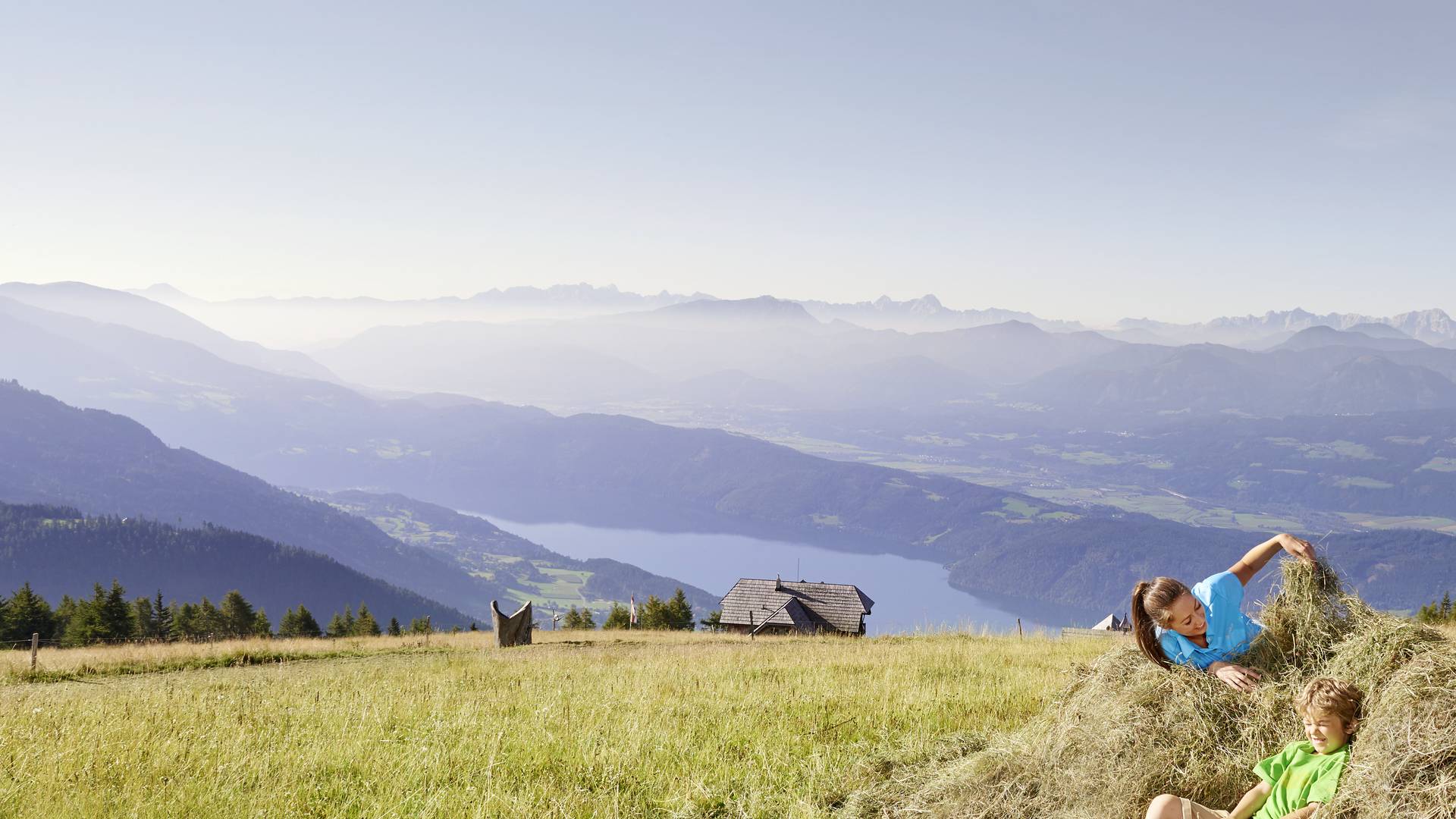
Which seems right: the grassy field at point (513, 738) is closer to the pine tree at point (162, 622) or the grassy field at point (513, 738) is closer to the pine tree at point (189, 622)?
the pine tree at point (189, 622)

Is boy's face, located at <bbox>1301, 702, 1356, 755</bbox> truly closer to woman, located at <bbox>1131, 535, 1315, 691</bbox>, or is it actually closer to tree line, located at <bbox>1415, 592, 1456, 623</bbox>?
woman, located at <bbox>1131, 535, 1315, 691</bbox>

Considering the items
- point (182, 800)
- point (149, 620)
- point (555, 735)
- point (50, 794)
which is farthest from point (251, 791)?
point (149, 620)

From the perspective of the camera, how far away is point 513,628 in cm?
2705

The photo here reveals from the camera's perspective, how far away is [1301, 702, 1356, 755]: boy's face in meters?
5.35

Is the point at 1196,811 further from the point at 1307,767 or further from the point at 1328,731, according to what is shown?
the point at 1328,731

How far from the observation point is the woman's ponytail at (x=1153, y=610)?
6.33 metres

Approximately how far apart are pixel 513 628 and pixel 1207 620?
77.4 feet

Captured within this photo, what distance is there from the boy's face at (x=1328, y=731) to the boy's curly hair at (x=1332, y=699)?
0.02 meters

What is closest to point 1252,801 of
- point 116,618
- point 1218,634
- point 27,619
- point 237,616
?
point 1218,634

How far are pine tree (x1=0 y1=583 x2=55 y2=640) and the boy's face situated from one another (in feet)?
249

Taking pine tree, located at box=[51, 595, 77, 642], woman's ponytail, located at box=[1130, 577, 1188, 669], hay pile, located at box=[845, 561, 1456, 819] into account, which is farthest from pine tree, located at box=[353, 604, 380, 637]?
woman's ponytail, located at box=[1130, 577, 1188, 669]

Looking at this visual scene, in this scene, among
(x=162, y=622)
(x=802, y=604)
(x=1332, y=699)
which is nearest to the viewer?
(x=1332, y=699)

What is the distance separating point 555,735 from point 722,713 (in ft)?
7.03

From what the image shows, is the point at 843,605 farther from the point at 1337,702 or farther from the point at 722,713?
the point at 1337,702
